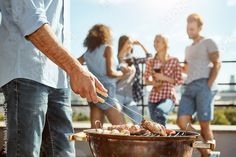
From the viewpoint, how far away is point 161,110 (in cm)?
551

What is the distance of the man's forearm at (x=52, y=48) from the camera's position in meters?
2.35

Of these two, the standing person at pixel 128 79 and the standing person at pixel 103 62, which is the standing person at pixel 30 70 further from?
the standing person at pixel 128 79

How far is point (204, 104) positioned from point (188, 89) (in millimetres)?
275

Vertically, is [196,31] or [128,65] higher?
[196,31]

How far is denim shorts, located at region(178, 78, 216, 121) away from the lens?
5.51 meters

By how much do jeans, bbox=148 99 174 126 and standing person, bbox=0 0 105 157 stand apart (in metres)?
2.94

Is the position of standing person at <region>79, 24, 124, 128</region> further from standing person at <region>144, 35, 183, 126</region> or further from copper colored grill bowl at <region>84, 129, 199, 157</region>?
copper colored grill bowl at <region>84, 129, 199, 157</region>

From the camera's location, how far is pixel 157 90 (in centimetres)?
571

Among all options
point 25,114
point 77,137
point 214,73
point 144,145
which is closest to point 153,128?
point 144,145

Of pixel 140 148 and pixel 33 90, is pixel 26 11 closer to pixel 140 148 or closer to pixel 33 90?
pixel 33 90

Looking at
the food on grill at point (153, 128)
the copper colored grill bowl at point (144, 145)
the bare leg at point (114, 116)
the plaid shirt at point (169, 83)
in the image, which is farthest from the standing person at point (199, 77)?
the copper colored grill bowl at point (144, 145)

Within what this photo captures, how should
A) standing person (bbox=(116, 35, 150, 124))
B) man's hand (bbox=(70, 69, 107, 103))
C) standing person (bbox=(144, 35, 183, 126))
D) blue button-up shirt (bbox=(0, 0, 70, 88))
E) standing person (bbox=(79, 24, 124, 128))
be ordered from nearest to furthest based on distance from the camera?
1. man's hand (bbox=(70, 69, 107, 103))
2. blue button-up shirt (bbox=(0, 0, 70, 88))
3. standing person (bbox=(79, 24, 124, 128))
4. standing person (bbox=(144, 35, 183, 126))
5. standing person (bbox=(116, 35, 150, 124))

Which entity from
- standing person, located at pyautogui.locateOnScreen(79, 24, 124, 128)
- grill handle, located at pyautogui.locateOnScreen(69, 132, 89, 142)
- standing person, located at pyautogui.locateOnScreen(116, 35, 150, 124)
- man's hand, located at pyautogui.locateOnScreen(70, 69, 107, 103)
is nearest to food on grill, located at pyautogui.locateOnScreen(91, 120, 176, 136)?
grill handle, located at pyautogui.locateOnScreen(69, 132, 89, 142)

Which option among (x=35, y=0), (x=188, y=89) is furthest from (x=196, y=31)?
(x=35, y=0)
